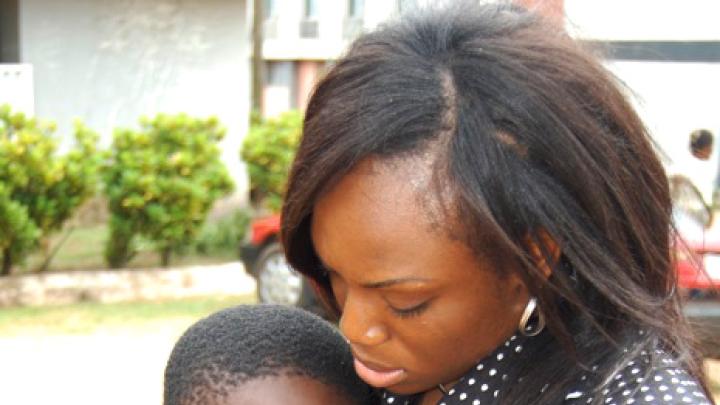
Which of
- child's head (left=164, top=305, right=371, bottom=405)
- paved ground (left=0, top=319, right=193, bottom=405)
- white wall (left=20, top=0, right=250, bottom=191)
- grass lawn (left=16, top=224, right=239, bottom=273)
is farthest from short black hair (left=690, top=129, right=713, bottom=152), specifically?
child's head (left=164, top=305, right=371, bottom=405)

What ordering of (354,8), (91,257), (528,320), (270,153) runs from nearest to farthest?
(528,320)
(91,257)
(270,153)
(354,8)

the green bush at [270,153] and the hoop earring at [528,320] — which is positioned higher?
the hoop earring at [528,320]

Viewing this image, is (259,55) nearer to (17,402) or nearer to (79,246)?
(79,246)

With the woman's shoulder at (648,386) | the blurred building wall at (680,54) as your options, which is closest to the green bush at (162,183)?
the blurred building wall at (680,54)

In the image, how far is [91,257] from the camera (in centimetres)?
988

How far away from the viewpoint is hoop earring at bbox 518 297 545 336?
1.36 meters

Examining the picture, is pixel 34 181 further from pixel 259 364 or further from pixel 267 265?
pixel 259 364

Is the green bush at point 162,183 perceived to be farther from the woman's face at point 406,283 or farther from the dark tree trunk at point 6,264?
the woman's face at point 406,283

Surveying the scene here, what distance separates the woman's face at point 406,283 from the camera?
1.29 meters

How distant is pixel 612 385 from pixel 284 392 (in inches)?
16.9

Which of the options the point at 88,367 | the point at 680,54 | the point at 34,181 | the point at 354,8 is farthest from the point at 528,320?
the point at 354,8

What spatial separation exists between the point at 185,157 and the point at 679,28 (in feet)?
17.4

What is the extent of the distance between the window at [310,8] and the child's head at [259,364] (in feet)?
48.8

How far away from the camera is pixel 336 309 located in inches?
64.7
